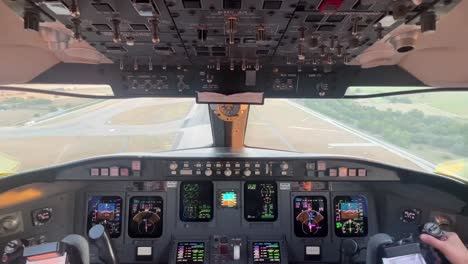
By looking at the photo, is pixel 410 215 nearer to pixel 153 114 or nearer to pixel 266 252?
pixel 266 252

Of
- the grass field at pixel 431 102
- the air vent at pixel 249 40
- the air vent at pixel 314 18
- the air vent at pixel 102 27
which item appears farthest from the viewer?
the grass field at pixel 431 102

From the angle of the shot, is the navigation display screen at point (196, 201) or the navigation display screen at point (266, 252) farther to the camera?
the navigation display screen at point (196, 201)

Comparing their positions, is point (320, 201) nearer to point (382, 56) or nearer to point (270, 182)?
point (270, 182)

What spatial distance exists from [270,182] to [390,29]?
2469 millimetres

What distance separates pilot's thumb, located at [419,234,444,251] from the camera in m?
1.95

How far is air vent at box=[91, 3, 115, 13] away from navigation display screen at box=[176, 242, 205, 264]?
9.13 feet

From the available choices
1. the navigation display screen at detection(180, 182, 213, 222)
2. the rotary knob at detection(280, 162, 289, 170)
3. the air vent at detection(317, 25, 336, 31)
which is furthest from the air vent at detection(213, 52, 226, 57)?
the navigation display screen at detection(180, 182, 213, 222)

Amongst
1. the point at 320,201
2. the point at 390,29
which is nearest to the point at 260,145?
the point at 320,201

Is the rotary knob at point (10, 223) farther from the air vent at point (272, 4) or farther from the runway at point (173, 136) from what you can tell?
the air vent at point (272, 4)

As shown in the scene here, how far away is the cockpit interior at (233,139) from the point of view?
6.20 feet

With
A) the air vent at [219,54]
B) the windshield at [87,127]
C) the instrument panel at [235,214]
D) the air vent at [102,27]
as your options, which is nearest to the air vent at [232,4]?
the air vent at [102,27]

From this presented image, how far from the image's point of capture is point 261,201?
3889 mm

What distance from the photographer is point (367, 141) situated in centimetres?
403

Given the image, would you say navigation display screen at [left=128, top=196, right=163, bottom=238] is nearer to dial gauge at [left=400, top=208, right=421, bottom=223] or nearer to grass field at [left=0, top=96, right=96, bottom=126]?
grass field at [left=0, top=96, right=96, bottom=126]
